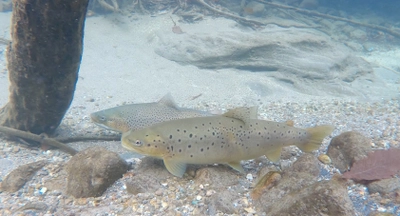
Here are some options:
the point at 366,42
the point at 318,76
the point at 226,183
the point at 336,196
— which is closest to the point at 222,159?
the point at 226,183

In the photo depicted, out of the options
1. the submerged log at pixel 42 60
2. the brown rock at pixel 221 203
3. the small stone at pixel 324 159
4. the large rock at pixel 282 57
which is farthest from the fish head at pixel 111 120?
the large rock at pixel 282 57

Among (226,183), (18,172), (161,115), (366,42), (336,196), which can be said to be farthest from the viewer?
(366,42)

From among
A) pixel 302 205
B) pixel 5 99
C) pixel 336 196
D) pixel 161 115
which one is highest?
pixel 336 196

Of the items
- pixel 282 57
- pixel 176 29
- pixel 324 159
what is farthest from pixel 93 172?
pixel 176 29

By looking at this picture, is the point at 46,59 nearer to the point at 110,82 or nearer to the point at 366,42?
the point at 110,82

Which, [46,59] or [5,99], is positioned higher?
[46,59]

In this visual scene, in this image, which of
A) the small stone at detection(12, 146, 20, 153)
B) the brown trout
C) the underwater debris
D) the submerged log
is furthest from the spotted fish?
the underwater debris

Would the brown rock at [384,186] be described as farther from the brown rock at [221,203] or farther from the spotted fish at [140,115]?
the spotted fish at [140,115]

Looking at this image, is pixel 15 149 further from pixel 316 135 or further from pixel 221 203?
pixel 316 135
